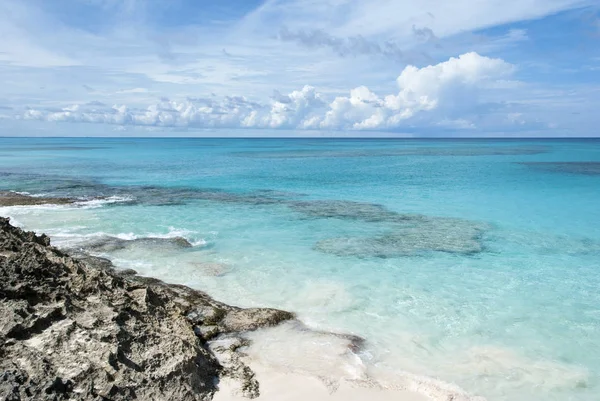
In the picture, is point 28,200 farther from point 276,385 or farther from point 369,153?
point 369,153

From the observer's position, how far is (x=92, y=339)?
7930 millimetres

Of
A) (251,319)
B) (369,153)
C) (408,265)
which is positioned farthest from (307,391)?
(369,153)

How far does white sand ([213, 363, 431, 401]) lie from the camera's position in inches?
328

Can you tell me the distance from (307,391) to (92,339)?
3912 mm

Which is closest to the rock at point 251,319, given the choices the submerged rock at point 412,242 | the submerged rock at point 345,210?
the submerged rock at point 412,242

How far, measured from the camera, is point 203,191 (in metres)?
34.8

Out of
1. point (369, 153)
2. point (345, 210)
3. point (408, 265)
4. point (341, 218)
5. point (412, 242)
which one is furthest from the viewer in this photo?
point (369, 153)

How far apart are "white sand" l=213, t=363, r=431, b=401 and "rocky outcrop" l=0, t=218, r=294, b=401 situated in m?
0.22

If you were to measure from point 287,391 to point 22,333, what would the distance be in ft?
15.1

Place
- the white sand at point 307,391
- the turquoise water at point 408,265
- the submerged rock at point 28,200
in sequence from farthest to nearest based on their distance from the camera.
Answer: the submerged rock at point 28,200 → the turquoise water at point 408,265 → the white sand at point 307,391

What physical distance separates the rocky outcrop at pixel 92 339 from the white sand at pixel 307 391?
225 millimetres

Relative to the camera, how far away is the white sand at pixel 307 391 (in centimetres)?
832

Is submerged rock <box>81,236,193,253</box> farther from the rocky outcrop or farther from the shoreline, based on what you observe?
the shoreline

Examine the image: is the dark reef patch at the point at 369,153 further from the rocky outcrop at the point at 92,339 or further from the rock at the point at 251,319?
the rocky outcrop at the point at 92,339
